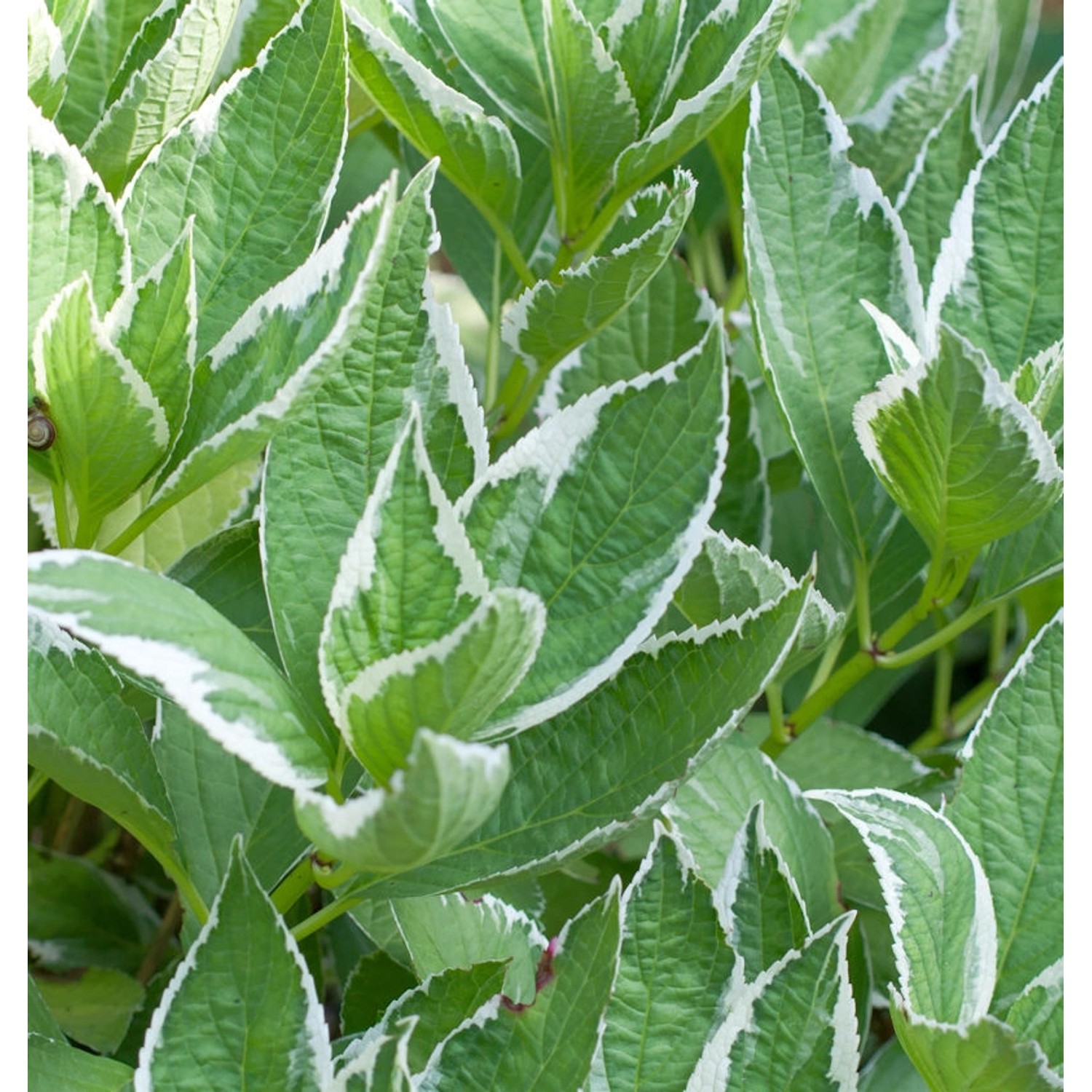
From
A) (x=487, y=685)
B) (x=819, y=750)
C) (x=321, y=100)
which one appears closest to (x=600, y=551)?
(x=487, y=685)

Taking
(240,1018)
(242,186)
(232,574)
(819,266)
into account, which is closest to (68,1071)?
(240,1018)

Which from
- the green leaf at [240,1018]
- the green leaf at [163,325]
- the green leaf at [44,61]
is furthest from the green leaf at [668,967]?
the green leaf at [44,61]

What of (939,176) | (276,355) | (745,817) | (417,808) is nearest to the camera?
(417,808)

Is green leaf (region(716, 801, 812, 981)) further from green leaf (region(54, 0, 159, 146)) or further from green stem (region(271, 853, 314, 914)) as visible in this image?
green leaf (region(54, 0, 159, 146))

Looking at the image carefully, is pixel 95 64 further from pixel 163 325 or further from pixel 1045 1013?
pixel 1045 1013

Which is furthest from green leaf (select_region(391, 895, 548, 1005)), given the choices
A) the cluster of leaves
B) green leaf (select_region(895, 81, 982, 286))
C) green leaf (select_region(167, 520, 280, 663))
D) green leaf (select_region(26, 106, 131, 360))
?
green leaf (select_region(895, 81, 982, 286))
